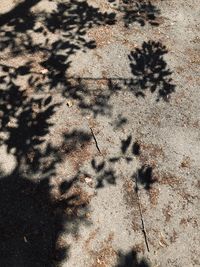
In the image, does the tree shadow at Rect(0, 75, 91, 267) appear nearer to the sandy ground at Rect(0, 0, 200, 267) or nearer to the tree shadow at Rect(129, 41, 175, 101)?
the sandy ground at Rect(0, 0, 200, 267)

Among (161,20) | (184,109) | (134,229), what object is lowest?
(134,229)

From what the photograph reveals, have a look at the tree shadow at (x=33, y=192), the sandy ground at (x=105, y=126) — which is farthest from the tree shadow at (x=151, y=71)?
the tree shadow at (x=33, y=192)

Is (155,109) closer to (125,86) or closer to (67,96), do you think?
(125,86)

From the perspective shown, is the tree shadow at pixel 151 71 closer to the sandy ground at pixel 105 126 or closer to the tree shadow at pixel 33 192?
the sandy ground at pixel 105 126

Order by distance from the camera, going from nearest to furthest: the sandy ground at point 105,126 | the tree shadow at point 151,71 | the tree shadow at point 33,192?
the tree shadow at point 33,192, the sandy ground at point 105,126, the tree shadow at point 151,71

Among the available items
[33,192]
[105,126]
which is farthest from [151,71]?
[33,192]

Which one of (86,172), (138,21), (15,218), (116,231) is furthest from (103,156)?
(138,21)
